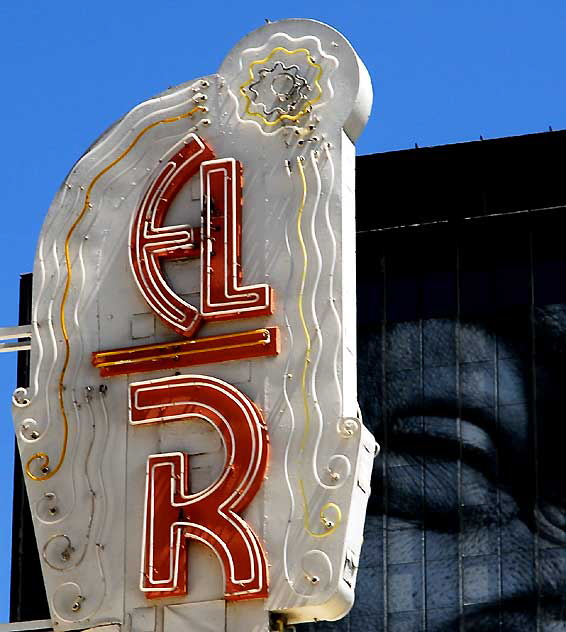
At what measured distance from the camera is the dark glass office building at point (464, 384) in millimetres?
63031

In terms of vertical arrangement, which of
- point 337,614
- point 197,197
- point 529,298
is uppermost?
point 529,298

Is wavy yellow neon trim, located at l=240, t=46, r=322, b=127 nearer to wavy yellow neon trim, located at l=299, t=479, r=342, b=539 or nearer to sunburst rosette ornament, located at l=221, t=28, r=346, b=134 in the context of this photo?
sunburst rosette ornament, located at l=221, t=28, r=346, b=134

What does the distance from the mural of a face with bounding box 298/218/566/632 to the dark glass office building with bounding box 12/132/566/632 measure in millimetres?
36

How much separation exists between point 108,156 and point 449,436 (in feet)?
130

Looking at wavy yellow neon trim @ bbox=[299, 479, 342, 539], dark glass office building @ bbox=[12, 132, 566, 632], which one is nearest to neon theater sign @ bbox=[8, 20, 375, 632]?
wavy yellow neon trim @ bbox=[299, 479, 342, 539]

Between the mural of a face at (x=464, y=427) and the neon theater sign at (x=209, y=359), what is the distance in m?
38.2

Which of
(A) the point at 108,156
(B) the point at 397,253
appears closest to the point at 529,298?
(B) the point at 397,253

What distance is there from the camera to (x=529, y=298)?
6500 cm

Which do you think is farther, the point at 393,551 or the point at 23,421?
the point at 393,551

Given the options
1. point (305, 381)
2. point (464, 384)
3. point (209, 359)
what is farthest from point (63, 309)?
point (464, 384)

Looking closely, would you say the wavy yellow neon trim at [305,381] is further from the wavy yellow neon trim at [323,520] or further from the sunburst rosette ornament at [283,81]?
the sunburst rosette ornament at [283,81]

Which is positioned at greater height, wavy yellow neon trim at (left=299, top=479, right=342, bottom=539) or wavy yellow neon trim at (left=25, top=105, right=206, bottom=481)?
wavy yellow neon trim at (left=25, top=105, right=206, bottom=481)

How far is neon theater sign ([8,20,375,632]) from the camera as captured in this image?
23547 millimetres

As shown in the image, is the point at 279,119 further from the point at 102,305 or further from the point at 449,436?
the point at 449,436
